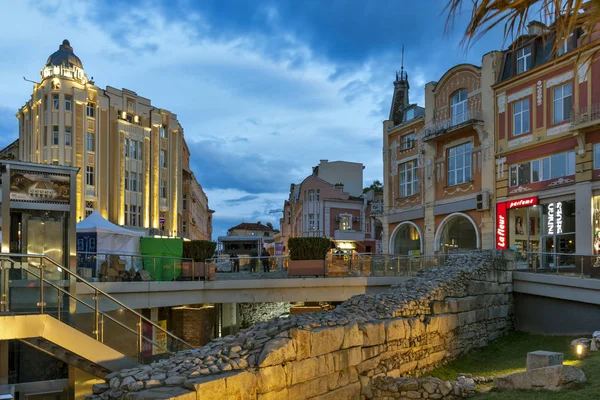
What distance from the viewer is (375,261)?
71.9 feet

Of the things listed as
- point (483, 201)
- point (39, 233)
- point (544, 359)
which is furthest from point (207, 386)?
point (483, 201)

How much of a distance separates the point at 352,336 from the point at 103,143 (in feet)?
115

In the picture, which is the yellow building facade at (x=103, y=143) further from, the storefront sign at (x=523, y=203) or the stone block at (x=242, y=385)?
the stone block at (x=242, y=385)

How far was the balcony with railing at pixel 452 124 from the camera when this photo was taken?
2973cm

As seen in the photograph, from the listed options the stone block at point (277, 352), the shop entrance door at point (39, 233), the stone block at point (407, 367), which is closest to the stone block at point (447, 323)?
the stone block at point (407, 367)

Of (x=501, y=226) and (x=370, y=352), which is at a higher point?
(x=501, y=226)

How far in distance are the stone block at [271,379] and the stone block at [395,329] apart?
13.0ft

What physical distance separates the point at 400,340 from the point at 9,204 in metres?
10.6

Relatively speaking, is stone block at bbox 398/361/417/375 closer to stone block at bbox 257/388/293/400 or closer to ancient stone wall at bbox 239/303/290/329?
stone block at bbox 257/388/293/400

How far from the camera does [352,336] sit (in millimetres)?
11430

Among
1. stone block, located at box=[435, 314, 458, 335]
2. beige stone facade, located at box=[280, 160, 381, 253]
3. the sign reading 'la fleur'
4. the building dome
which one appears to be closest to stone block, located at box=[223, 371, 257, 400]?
stone block, located at box=[435, 314, 458, 335]

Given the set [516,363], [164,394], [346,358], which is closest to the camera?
[164,394]

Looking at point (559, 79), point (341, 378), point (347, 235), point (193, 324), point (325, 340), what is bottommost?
point (193, 324)

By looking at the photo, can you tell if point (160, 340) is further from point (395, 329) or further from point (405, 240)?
point (405, 240)
